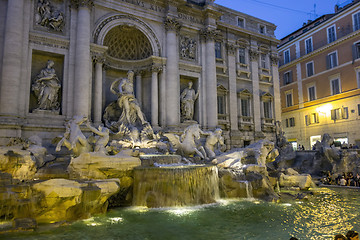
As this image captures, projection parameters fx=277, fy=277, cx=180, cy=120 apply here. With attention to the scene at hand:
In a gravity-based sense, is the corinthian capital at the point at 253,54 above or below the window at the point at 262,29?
below

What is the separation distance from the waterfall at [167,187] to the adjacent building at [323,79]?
19719mm

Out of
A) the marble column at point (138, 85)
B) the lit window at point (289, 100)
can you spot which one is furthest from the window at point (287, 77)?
the marble column at point (138, 85)

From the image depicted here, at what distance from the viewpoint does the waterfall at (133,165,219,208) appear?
950 cm

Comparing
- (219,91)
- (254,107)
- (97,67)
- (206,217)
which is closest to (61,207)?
(206,217)

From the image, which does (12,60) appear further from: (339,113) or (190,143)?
(339,113)

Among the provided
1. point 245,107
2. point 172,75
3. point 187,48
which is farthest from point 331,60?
point 172,75

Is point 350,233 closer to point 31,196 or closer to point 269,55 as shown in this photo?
point 31,196

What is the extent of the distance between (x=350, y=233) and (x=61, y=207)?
686 centimetres

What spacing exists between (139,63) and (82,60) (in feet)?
14.4

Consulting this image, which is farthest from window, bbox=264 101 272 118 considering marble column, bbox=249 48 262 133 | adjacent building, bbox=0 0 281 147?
marble column, bbox=249 48 262 133

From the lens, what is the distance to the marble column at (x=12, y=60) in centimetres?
1271

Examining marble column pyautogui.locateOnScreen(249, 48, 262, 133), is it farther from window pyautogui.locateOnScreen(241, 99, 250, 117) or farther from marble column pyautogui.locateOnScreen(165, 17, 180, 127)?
marble column pyautogui.locateOnScreen(165, 17, 180, 127)

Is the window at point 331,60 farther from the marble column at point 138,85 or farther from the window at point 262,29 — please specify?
the marble column at point 138,85

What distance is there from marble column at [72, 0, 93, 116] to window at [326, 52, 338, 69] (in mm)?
22017
